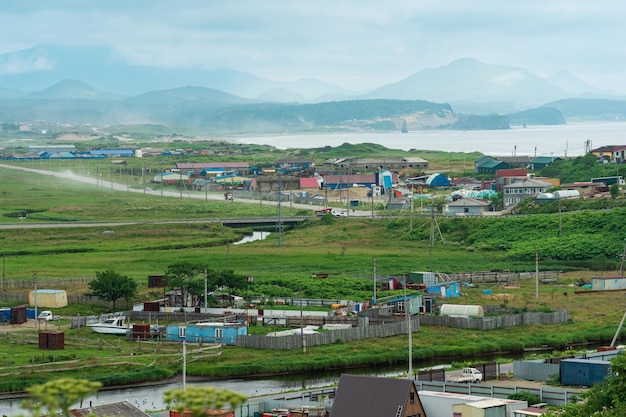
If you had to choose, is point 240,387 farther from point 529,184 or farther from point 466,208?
point 529,184

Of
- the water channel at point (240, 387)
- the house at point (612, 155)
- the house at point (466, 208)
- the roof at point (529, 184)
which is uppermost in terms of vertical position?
the house at point (612, 155)

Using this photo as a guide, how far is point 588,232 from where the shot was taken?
6538 cm

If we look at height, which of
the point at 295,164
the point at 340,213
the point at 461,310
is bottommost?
the point at 461,310

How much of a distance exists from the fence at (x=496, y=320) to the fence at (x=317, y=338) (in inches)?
119

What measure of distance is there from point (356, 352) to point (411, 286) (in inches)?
531

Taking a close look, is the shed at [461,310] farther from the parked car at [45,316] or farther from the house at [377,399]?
the house at [377,399]

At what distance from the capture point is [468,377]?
31.0 meters

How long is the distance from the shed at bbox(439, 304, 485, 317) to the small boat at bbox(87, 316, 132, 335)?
461 inches

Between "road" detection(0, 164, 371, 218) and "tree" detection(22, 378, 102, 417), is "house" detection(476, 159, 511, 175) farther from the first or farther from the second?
"tree" detection(22, 378, 102, 417)

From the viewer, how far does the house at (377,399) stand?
903 inches

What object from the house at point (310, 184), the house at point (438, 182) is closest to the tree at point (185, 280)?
the house at point (438, 182)

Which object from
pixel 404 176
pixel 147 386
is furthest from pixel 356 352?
pixel 404 176

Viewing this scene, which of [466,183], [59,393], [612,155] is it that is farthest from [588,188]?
[59,393]

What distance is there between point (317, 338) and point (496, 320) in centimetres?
755
